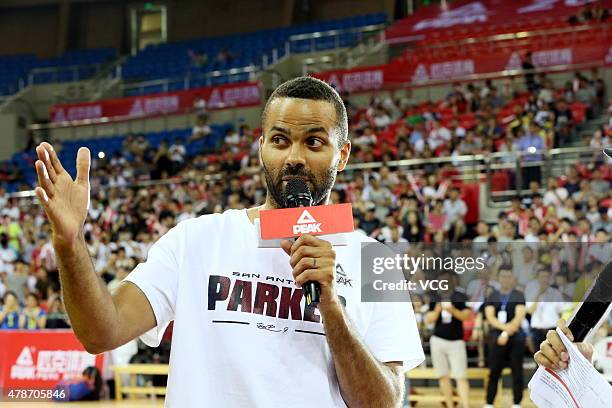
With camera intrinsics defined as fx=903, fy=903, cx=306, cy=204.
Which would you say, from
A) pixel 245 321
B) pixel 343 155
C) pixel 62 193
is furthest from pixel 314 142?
pixel 62 193

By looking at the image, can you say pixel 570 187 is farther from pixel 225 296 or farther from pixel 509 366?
pixel 225 296

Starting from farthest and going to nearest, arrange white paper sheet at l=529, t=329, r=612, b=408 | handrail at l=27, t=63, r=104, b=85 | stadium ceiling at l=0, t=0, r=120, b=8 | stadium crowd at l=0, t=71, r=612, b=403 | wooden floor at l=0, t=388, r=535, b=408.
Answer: stadium ceiling at l=0, t=0, r=120, b=8
handrail at l=27, t=63, r=104, b=85
wooden floor at l=0, t=388, r=535, b=408
stadium crowd at l=0, t=71, r=612, b=403
white paper sheet at l=529, t=329, r=612, b=408

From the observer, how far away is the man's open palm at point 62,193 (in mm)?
2012

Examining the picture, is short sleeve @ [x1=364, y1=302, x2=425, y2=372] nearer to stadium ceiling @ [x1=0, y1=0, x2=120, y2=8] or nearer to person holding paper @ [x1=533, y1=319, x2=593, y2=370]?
person holding paper @ [x1=533, y1=319, x2=593, y2=370]

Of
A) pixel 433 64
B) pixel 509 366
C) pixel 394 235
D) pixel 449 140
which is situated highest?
pixel 433 64

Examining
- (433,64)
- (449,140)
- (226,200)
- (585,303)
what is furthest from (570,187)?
(585,303)

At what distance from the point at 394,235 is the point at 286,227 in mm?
9066

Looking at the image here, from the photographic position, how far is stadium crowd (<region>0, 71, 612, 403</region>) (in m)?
8.16

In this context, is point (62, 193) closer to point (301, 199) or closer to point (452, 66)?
point (301, 199)

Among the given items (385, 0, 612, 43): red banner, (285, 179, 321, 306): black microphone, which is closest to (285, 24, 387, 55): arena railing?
(385, 0, 612, 43): red banner

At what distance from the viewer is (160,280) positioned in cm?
236

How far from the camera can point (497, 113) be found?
1538 cm

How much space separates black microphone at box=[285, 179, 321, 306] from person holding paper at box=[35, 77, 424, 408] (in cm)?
2

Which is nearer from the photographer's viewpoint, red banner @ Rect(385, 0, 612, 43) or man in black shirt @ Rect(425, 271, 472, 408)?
man in black shirt @ Rect(425, 271, 472, 408)
